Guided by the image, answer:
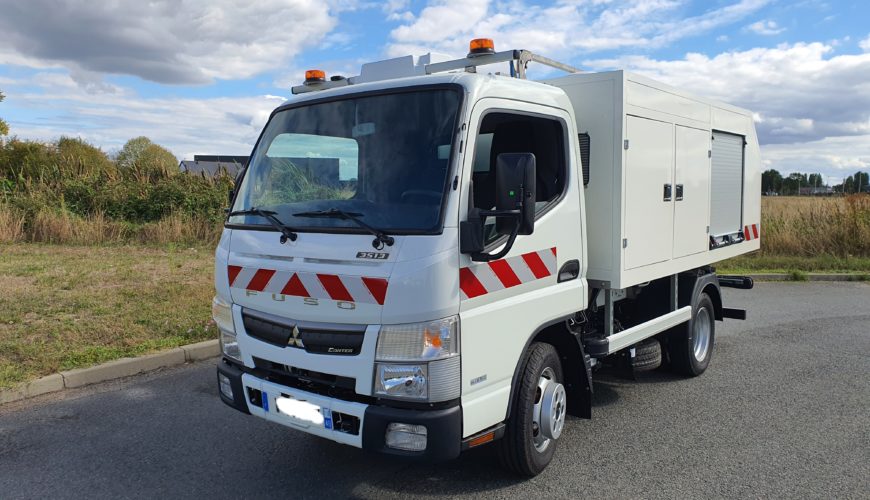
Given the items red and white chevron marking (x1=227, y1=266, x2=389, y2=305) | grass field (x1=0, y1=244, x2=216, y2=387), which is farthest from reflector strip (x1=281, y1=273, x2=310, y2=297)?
grass field (x1=0, y1=244, x2=216, y2=387)

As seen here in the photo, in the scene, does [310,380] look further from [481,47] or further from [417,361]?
[481,47]

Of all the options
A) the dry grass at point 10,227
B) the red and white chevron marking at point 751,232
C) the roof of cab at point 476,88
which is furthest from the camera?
the dry grass at point 10,227

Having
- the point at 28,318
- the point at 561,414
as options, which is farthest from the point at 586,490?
the point at 28,318

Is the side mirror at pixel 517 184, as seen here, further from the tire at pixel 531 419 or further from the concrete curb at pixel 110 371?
the concrete curb at pixel 110 371

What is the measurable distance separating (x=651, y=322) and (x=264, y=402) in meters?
3.19

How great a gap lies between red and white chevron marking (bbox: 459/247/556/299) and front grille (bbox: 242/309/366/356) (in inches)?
22.7

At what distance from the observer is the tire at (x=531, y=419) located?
11.9 ft

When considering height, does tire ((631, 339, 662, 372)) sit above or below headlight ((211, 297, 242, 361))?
below

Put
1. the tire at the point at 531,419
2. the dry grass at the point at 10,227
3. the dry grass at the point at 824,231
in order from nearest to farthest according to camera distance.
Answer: the tire at the point at 531,419
the dry grass at the point at 10,227
the dry grass at the point at 824,231

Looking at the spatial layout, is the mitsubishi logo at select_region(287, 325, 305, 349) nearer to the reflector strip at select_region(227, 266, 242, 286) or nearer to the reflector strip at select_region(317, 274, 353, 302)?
the reflector strip at select_region(317, 274, 353, 302)

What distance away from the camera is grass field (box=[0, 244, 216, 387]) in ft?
19.5

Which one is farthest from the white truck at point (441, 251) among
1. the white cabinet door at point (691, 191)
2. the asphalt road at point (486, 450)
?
the asphalt road at point (486, 450)

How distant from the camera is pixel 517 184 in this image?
3.07m

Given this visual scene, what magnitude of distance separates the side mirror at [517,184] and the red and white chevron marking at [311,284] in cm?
72
